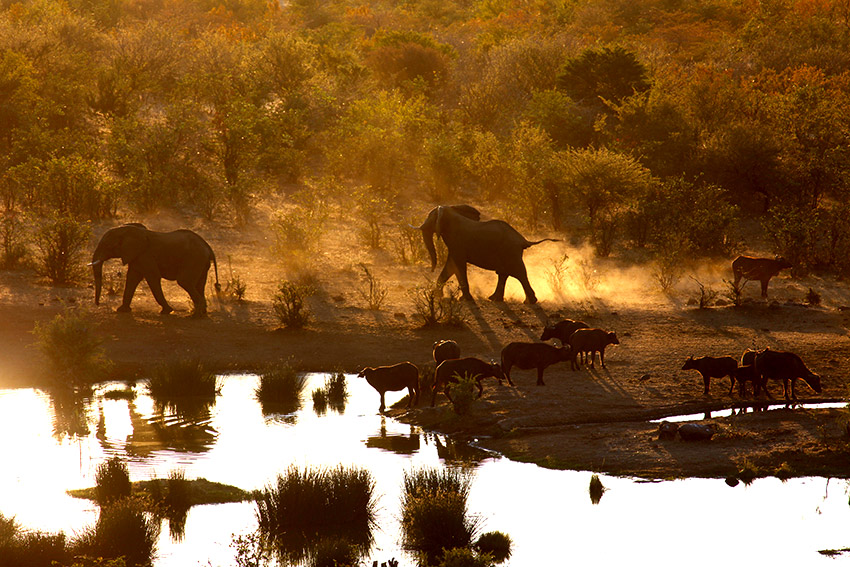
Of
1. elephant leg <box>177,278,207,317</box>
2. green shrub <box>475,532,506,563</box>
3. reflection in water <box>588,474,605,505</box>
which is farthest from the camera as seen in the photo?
elephant leg <box>177,278,207,317</box>

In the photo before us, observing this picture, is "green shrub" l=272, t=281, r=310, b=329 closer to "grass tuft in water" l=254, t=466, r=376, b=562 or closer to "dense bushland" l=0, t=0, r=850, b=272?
"dense bushland" l=0, t=0, r=850, b=272

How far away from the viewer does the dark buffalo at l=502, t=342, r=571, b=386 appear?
14.7 meters

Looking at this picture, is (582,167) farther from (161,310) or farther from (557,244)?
(161,310)

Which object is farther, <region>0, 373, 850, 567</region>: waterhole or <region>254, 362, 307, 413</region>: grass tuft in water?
<region>254, 362, 307, 413</region>: grass tuft in water

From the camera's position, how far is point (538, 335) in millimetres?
18812

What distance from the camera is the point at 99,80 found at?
3519cm

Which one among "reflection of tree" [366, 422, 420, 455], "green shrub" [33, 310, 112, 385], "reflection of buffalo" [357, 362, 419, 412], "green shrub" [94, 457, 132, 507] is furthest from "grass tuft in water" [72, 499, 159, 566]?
"green shrub" [33, 310, 112, 385]

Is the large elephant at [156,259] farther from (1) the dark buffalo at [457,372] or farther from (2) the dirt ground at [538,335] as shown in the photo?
(1) the dark buffalo at [457,372]

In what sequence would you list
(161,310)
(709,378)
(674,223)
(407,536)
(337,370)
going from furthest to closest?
(674,223), (161,310), (337,370), (709,378), (407,536)

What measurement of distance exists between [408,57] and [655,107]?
15.8 m

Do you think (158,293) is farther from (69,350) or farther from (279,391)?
(279,391)

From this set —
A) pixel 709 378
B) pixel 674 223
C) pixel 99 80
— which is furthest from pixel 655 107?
pixel 709 378

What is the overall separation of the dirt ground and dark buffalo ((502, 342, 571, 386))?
0.30 metres

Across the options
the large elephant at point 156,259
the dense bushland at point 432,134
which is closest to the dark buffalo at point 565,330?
the large elephant at point 156,259
